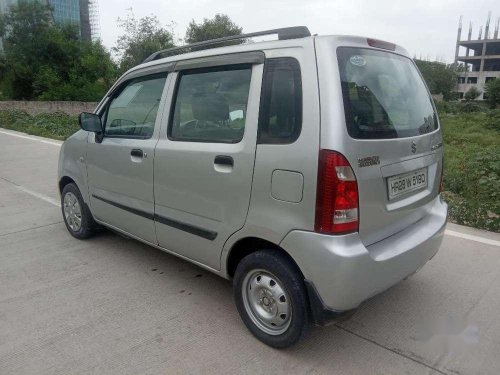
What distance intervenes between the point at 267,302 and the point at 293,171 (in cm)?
88

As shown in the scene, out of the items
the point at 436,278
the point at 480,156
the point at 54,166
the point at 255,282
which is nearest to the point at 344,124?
the point at 255,282

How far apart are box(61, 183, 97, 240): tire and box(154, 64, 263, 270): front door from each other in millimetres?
1369

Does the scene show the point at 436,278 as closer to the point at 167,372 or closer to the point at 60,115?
the point at 167,372

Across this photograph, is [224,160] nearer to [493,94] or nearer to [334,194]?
[334,194]

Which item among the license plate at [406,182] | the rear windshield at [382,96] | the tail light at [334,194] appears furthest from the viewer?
the license plate at [406,182]

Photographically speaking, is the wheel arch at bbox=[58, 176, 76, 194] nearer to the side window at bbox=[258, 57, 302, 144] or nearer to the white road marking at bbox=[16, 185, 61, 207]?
the white road marking at bbox=[16, 185, 61, 207]

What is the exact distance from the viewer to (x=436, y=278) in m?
3.49

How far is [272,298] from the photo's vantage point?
2533 millimetres

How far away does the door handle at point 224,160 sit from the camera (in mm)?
2572

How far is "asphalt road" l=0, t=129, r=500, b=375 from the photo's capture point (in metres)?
2.46

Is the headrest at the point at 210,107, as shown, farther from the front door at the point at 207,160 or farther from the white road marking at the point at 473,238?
the white road marking at the point at 473,238

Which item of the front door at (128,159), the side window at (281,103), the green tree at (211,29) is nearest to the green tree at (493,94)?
the green tree at (211,29)

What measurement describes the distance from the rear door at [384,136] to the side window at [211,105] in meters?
0.61

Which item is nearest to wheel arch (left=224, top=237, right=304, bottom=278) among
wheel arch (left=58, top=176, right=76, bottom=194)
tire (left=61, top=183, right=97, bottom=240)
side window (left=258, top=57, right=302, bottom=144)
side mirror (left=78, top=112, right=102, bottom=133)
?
side window (left=258, top=57, right=302, bottom=144)
